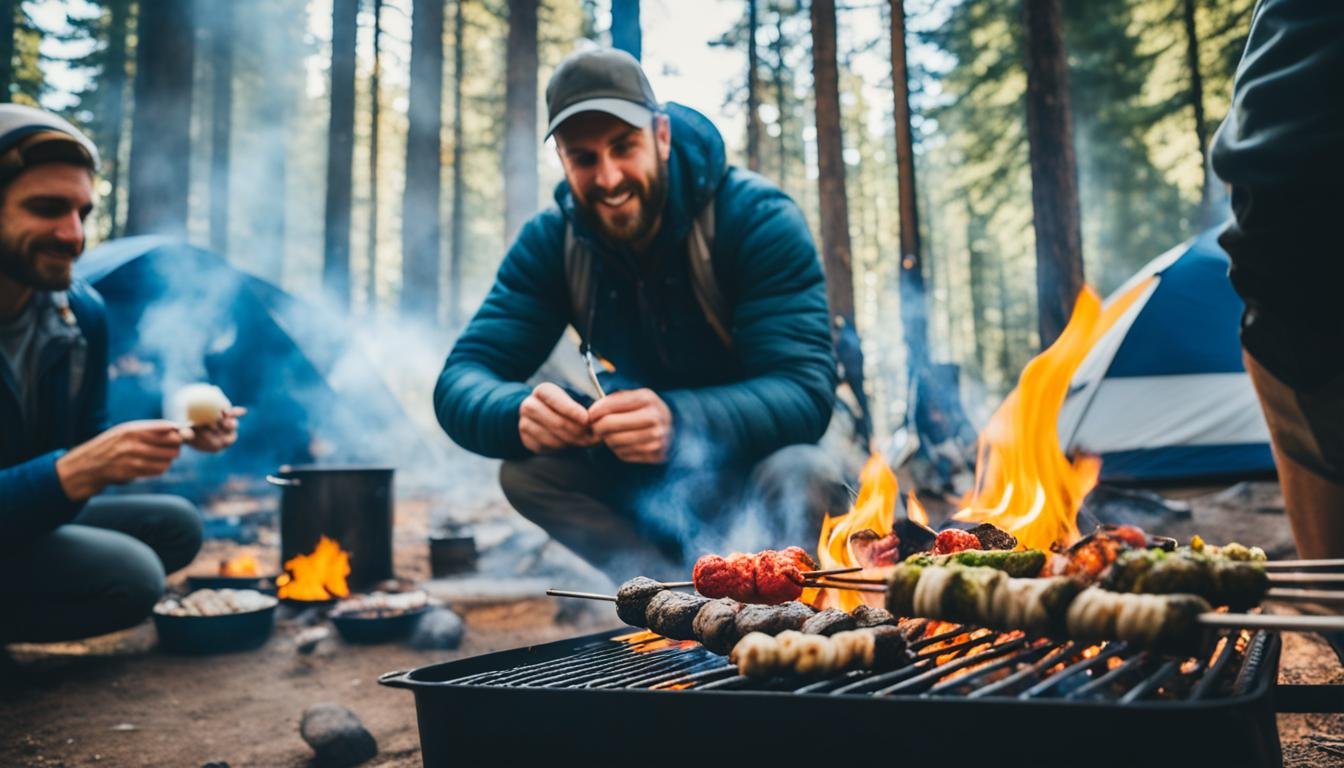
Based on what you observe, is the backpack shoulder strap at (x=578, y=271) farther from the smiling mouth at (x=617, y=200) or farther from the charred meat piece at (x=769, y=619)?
the charred meat piece at (x=769, y=619)

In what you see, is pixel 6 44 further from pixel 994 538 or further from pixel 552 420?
pixel 994 538

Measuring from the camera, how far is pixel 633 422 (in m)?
2.85

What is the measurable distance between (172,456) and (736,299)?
279 cm

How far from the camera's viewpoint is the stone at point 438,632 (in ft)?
14.8

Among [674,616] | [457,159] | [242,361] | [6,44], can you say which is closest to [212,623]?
[674,616]

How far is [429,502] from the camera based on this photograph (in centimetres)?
1208

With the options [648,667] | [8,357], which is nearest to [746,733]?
[648,667]

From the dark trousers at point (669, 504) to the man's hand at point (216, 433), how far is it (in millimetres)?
1607

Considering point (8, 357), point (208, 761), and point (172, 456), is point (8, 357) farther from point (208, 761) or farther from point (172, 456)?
point (208, 761)

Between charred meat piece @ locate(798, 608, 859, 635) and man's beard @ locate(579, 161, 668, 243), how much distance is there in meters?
2.14

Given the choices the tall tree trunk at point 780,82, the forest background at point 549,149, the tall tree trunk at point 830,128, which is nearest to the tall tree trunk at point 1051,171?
the forest background at point 549,149

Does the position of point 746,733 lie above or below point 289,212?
below

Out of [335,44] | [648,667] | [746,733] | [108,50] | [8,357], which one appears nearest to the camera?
[746,733]

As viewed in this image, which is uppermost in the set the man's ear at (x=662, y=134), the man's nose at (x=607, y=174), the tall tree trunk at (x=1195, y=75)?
the tall tree trunk at (x=1195, y=75)
